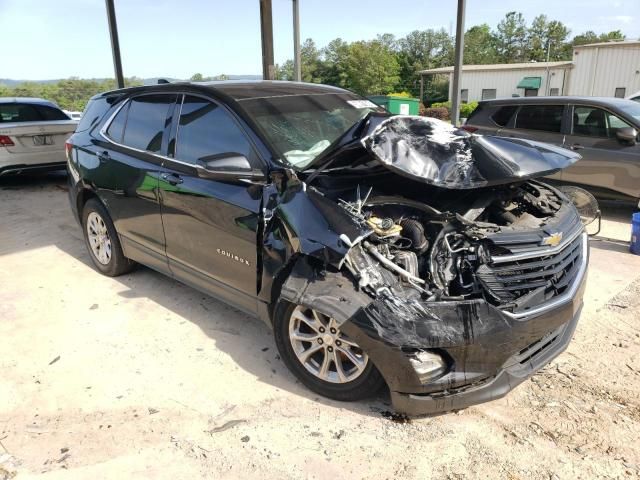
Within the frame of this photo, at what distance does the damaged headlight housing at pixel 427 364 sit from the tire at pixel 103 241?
322 cm

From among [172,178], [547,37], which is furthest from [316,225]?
[547,37]

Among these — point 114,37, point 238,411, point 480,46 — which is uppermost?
point 480,46

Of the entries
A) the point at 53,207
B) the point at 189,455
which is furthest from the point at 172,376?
the point at 53,207

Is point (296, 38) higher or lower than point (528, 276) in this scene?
higher

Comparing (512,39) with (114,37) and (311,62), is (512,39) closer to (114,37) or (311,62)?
(311,62)

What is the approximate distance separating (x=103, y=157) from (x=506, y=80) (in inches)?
1355

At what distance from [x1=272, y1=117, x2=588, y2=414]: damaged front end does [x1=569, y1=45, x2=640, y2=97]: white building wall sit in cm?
2692

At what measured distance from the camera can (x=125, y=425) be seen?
9.37 feet

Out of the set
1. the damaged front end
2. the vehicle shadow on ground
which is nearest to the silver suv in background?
the damaged front end

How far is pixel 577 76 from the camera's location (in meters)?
27.4

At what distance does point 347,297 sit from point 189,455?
114 cm

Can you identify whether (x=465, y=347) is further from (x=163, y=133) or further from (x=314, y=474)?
(x=163, y=133)

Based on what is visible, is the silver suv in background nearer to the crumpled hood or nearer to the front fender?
the crumpled hood

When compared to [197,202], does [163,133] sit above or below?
above
